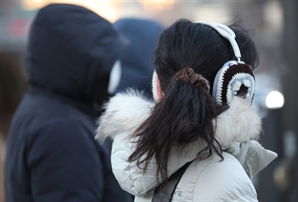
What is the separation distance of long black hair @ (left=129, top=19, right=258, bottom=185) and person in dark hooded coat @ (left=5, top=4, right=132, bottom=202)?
0.86 m

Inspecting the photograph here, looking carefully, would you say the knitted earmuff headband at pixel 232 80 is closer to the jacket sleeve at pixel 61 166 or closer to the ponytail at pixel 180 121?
the ponytail at pixel 180 121

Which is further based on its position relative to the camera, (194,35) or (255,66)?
(255,66)

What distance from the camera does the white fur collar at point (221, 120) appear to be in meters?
1.44

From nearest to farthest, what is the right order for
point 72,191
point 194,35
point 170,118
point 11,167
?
1. point 170,118
2. point 194,35
3. point 72,191
4. point 11,167

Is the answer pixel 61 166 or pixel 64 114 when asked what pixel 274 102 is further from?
pixel 61 166

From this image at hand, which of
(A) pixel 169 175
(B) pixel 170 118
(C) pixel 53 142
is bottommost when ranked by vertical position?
(C) pixel 53 142

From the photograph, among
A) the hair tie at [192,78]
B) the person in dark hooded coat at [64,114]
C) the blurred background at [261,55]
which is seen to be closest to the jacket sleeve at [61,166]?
the person in dark hooded coat at [64,114]

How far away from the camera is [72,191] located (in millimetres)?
2293

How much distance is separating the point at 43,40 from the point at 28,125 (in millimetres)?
439

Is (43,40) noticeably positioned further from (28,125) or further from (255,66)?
(255,66)

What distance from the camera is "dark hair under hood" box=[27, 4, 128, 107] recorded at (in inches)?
99.3

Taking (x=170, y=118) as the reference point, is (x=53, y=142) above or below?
below

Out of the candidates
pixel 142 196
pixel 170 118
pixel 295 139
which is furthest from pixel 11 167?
pixel 295 139

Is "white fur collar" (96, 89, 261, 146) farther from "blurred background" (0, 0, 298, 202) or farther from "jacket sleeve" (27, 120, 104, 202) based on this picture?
"jacket sleeve" (27, 120, 104, 202)
